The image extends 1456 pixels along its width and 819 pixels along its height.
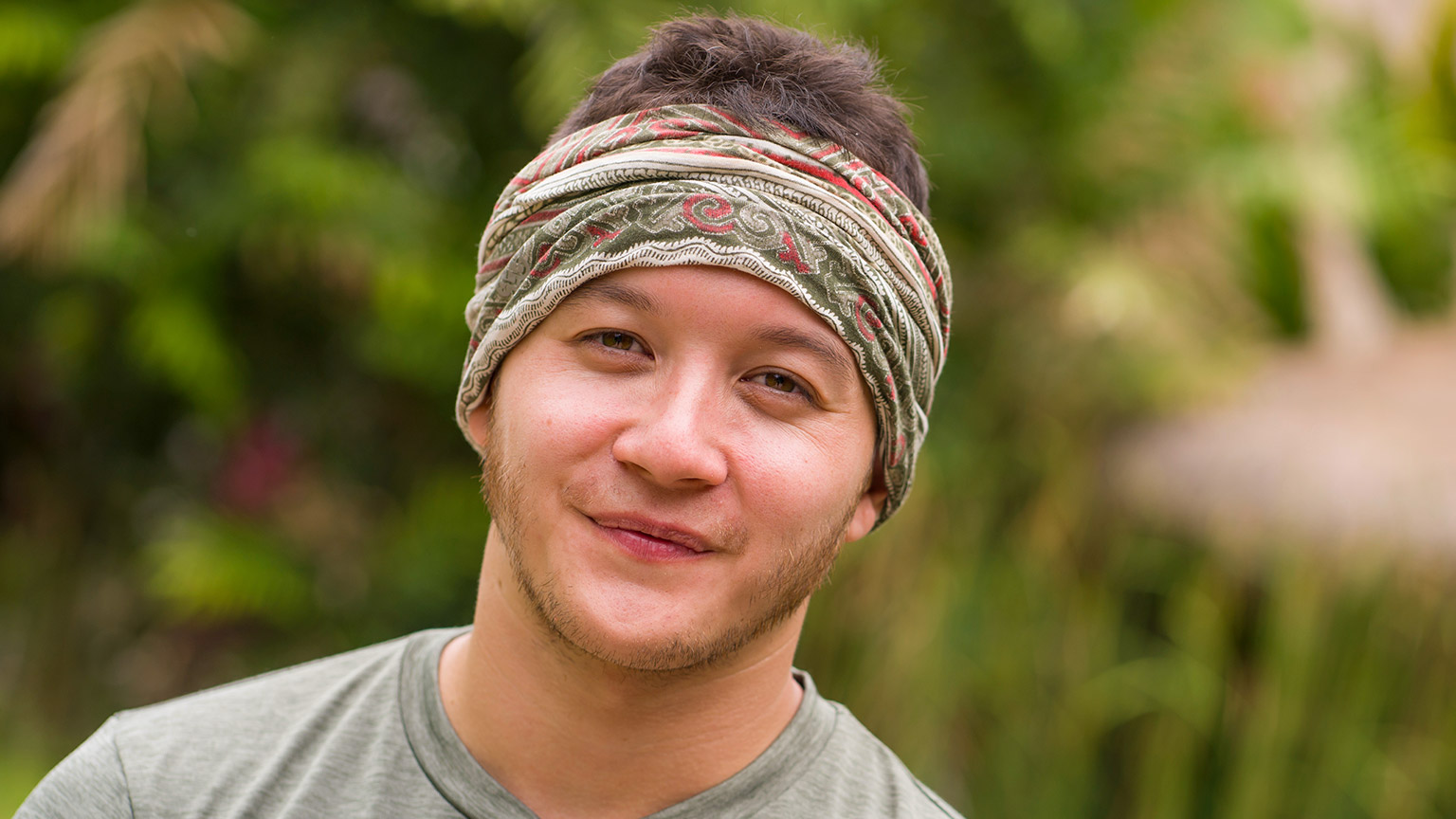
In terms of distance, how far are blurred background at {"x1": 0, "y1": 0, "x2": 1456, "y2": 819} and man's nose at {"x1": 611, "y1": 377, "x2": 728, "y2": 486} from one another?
2.57 metres

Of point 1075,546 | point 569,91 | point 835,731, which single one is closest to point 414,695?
point 835,731

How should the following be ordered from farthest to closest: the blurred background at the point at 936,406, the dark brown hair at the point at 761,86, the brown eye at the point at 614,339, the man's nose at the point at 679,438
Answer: the blurred background at the point at 936,406 < the dark brown hair at the point at 761,86 < the brown eye at the point at 614,339 < the man's nose at the point at 679,438

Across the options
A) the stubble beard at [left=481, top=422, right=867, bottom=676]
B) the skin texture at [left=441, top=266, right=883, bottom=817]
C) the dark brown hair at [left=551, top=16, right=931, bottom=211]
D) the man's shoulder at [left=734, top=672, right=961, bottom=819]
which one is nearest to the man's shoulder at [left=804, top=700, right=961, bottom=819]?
the man's shoulder at [left=734, top=672, right=961, bottom=819]

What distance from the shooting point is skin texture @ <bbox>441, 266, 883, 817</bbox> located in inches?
73.5

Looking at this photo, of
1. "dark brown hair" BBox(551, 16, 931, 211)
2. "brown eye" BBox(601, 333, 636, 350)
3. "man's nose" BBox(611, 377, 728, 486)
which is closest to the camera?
"man's nose" BBox(611, 377, 728, 486)

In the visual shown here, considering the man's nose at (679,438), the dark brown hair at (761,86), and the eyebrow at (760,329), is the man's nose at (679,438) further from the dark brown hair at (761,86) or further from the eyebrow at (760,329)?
the dark brown hair at (761,86)

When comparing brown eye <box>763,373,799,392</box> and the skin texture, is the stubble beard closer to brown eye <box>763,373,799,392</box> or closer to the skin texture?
the skin texture

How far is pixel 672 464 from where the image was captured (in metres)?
1.81

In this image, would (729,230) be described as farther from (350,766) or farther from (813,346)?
(350,766)

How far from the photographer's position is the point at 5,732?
554 cm

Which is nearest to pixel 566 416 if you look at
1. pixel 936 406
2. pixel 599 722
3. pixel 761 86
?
pixel 599 722

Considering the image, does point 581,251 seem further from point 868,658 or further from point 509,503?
point 868,658

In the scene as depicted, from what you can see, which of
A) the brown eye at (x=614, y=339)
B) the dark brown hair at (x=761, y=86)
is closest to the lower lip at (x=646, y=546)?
the brown eye at (x=614, y=339)

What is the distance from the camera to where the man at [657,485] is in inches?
74.0
